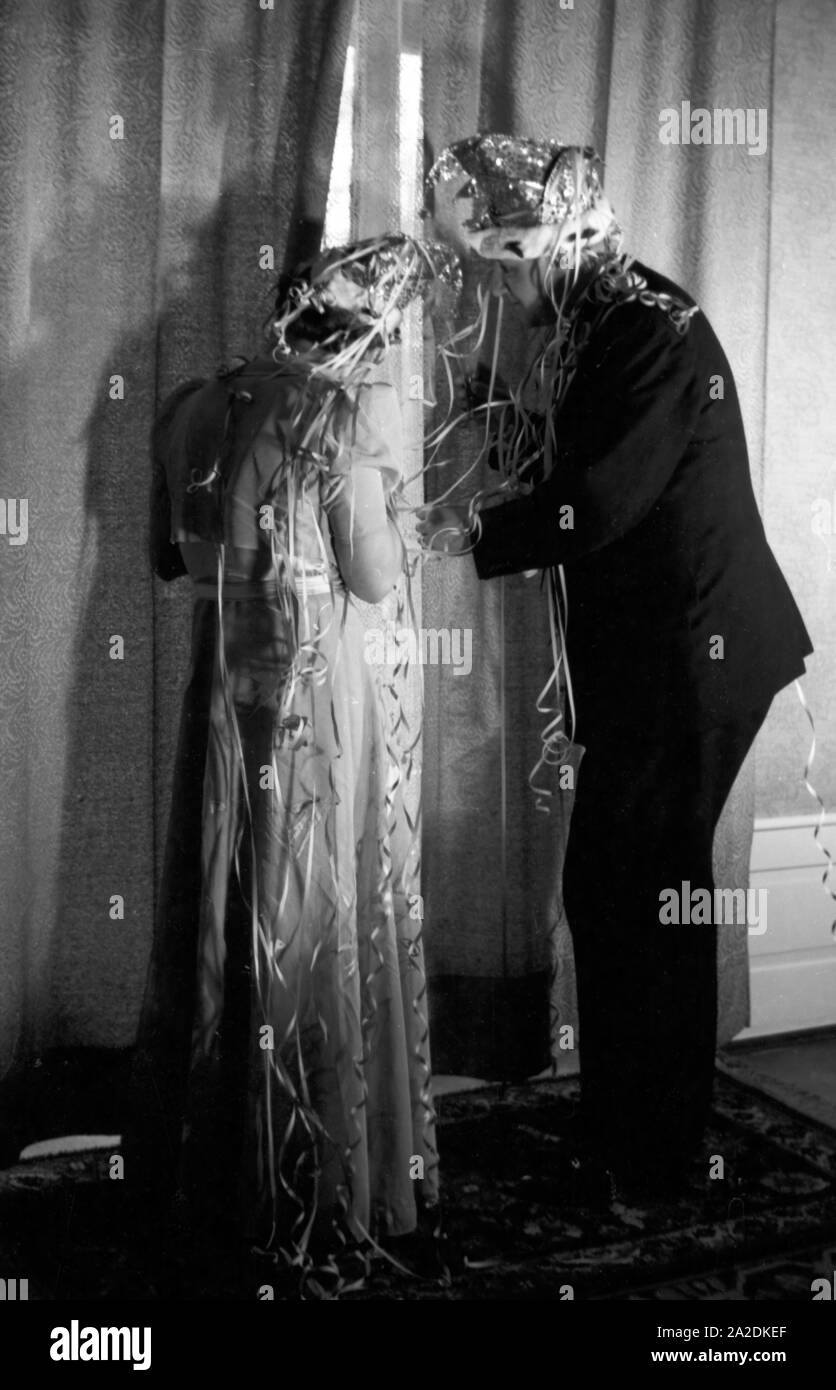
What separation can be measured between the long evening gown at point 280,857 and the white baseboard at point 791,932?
104 cm

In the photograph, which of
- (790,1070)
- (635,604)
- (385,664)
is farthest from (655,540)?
(790,1070)

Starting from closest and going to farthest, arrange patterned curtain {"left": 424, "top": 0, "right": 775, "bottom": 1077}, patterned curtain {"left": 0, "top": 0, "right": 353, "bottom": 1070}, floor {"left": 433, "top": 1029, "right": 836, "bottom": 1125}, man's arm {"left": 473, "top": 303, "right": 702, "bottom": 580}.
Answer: man's arm {"left": 473, "top": 303, "right": 702, "bottom": 580} < patterned curtain {"left": 0, "top": 0, "right": 353, "bottom": 1070} < patterned curtain {"left": 424, "top": 0, "right": 775, "bottom": 1077} < floor {"left": 433, "top": 1029, "right": 836, "bottom": 1125}

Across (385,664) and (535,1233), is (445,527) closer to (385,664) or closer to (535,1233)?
(385,664)

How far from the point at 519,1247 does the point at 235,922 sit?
592 millimetres

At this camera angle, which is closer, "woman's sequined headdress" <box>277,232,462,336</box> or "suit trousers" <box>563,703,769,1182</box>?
"woman's sequined headdress" <box>277,232,462,336</box>

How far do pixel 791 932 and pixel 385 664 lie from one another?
1063mm

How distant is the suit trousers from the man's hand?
1.14 feet

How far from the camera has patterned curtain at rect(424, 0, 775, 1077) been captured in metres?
1.97

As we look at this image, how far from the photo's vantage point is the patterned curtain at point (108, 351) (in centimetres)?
168

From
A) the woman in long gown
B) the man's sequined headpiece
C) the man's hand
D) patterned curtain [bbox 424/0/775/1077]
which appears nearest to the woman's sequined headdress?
the woman in long gown

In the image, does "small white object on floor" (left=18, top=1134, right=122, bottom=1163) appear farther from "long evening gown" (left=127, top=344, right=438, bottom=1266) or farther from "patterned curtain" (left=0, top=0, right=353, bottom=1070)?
"long evening gown" (left=127, top=344, right=438, bottom=1266)

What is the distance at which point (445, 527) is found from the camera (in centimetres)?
172

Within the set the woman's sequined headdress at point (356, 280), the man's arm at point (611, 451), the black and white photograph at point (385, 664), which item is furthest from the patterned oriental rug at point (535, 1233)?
the woman's sequined headdress at point (356, 280)

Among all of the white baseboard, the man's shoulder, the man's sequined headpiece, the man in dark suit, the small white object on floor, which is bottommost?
the small white object on floor
